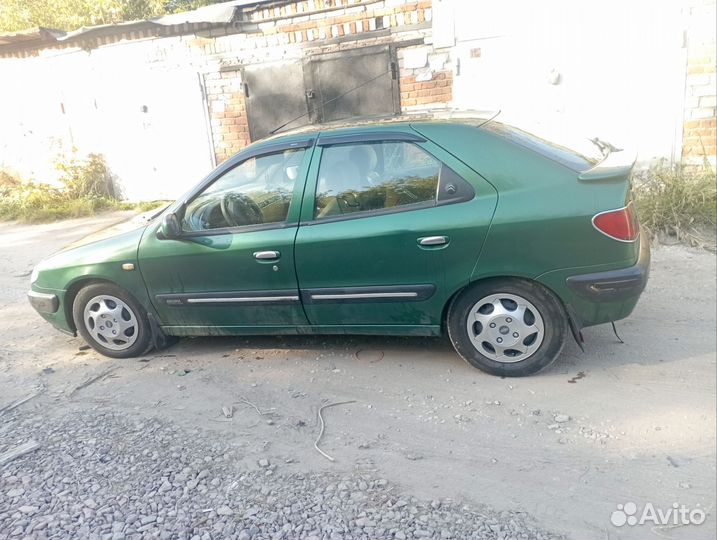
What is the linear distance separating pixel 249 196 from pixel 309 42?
5534mm

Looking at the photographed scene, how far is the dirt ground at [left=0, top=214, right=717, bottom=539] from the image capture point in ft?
9.48

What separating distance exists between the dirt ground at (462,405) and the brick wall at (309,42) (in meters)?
4.61

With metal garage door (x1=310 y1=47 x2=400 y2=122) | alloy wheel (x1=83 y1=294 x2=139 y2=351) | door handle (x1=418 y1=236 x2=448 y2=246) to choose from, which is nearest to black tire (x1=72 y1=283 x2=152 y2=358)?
alloy wheel (x1=83 y1=294 x2=139 y2=351)

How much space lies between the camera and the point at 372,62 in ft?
28.8

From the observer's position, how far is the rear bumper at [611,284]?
3607 millimetres

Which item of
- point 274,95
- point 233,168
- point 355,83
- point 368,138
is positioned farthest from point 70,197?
point 368,138

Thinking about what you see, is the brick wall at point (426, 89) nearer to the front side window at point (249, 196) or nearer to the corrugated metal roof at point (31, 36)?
the front side window at point (249, 196)

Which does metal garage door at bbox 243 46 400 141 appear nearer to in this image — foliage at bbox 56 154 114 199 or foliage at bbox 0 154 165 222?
foliage at bbox 0 154 165 222

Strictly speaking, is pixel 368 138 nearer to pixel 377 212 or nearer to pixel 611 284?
pixel 377 212

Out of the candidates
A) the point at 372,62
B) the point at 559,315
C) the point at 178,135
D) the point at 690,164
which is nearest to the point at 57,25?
the point at 178,135

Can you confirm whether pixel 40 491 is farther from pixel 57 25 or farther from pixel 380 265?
pixel 57 25

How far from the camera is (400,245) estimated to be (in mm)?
3836

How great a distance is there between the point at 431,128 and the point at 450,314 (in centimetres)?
117

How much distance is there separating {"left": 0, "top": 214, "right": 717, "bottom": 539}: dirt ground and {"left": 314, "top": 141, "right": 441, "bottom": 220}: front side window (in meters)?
1.11
